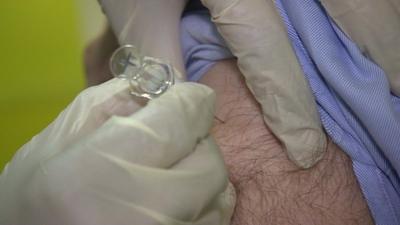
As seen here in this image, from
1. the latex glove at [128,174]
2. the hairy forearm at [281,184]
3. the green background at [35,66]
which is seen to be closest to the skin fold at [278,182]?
the hairy forearm at [281,184]

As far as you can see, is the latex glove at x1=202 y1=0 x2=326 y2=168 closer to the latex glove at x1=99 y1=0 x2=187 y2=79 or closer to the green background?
the latex glove at x1=99 y1=0 x2=187 y2=79

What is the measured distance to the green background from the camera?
1.20 meters

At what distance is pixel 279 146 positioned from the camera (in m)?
0.79

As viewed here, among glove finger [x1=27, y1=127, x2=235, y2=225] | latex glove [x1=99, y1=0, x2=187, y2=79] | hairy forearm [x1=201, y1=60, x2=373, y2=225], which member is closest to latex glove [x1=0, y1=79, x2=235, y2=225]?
glove finger [x1=27, y1=127, x2=235, y2=225]

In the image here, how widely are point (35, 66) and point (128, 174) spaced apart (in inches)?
30.9

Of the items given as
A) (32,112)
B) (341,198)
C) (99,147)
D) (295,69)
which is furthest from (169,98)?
(32,112)

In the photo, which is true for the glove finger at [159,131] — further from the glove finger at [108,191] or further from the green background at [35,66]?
the green background at [35,66]

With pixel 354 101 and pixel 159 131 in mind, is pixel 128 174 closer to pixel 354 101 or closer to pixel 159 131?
pixel 159 131

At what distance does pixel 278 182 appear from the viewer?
773mm

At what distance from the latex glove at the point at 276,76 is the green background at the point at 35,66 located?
59 centimetres

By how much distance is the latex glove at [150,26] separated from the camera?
89 centimetres

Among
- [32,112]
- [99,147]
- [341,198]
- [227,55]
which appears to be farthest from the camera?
[32,112]

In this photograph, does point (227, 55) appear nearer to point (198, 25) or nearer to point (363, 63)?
point (198, 25)

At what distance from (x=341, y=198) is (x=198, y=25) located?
456 millimetres
